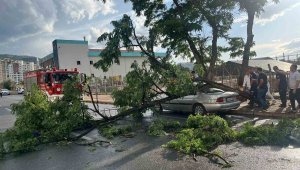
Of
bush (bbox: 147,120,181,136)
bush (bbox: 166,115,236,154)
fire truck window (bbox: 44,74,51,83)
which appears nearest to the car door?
bush (bbox: 147,120,181,136)

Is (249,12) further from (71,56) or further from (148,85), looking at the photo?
(71,56)

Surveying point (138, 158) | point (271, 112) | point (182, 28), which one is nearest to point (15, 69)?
point (182, 28)

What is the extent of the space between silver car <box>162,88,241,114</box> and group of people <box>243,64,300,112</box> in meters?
1.08

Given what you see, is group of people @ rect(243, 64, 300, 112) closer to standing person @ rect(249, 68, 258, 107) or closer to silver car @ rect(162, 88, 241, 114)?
standing person @ rect(249, 68, 258, 107)

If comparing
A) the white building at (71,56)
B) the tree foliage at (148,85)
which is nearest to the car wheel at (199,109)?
the tree foliage at (148,85)

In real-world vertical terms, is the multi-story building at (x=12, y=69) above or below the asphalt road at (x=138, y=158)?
above

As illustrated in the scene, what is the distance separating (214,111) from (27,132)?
7.10 metres

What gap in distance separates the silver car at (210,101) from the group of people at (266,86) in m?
1.08

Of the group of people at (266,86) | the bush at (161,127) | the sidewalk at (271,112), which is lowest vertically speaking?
the bush at (161,127)

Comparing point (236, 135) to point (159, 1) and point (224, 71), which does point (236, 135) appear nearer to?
point (159, 1)

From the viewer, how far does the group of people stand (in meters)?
11.7

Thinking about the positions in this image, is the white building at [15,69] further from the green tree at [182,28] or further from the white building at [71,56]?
the green tree at [182,28]

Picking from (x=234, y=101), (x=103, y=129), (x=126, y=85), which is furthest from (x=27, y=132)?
(x=234, y=101)

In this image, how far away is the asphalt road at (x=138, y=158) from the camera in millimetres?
6395
